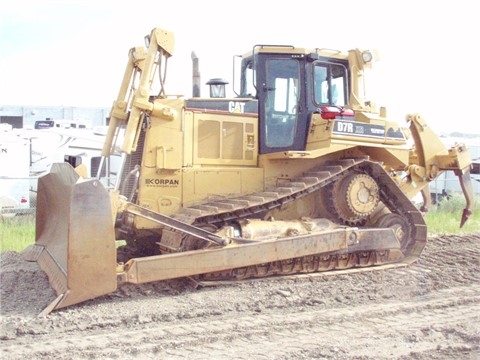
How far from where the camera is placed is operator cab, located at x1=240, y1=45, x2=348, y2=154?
8.62 metres

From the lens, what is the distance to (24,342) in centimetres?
→ 562

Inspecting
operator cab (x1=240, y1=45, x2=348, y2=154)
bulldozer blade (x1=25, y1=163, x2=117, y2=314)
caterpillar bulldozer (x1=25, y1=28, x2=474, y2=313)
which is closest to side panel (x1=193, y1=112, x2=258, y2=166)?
caterpillar bulldozer (x1=25, y1=28, x2=474, y2=313)

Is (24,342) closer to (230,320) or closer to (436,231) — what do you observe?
(230,320)

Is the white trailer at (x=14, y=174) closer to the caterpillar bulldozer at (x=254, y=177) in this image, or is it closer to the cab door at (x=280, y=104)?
the caterpillar bulldozer at (x=254, y=177)

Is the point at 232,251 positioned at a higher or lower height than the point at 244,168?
lower

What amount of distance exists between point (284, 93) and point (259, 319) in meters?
3.54

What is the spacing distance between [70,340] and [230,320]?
156 cm

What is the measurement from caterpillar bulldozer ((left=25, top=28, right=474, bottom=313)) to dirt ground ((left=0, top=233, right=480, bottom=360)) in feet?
1.12

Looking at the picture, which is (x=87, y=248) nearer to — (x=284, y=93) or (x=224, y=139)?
(x=224, y=139)

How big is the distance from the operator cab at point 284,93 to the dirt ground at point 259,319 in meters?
1.97

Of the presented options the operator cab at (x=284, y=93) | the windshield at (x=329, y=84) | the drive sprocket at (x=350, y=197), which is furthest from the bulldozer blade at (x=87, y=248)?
the windshield at (x=329, y=84)

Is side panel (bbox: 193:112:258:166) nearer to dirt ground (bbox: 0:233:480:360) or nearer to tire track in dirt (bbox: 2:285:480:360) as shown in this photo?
dirt ground (bbox: 0:233:480:360)

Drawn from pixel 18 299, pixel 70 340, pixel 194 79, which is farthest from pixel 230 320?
pixel 194 79

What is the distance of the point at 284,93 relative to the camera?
342 inches
